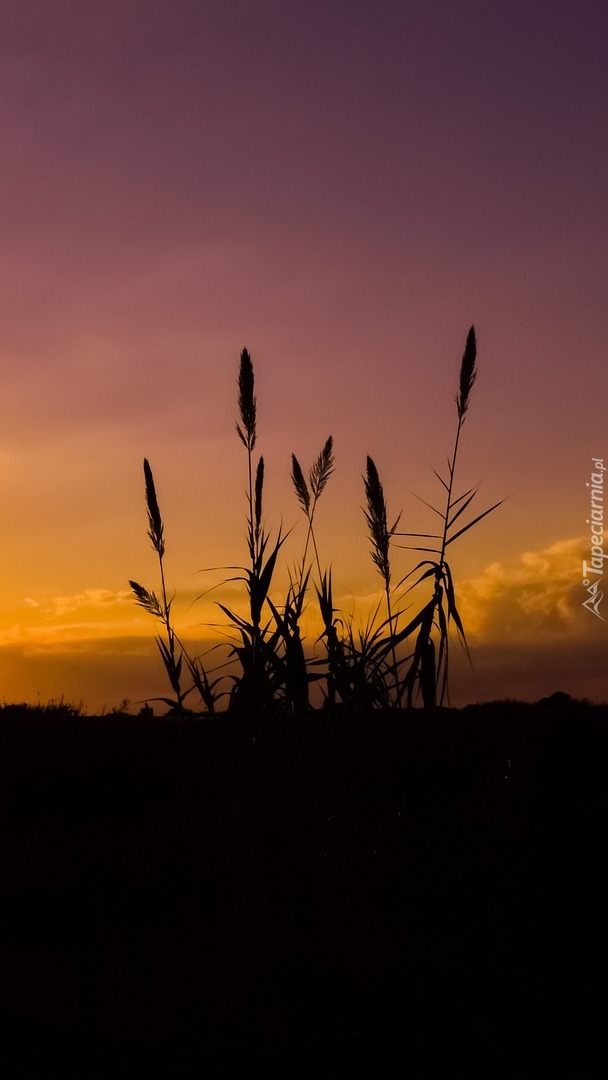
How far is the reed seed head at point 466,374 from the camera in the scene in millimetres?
5359

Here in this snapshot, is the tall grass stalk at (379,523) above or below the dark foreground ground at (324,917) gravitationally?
above

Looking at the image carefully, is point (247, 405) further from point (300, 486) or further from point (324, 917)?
point (324, 917)

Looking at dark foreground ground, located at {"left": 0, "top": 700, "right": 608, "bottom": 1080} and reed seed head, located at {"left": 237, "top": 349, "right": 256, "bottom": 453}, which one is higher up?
reed seed head, located at {"left": 237, "top": 349, "right": 256, "bottom": 453}

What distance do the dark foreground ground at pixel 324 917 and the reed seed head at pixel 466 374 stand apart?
66.4 inches

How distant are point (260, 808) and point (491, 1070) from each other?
1.55m

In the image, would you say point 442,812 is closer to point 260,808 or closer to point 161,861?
point 260,808

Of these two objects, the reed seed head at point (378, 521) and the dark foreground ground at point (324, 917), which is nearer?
the dark foreground ground at point (324, 917)

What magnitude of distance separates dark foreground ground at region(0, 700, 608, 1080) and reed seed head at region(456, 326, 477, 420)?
1.69m

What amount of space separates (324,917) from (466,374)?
114 inches

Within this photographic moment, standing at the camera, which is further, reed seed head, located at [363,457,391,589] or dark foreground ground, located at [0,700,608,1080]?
reed seed head, located at [363,457,391,589]

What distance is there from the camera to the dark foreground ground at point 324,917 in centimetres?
332

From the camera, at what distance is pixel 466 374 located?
5445 millimetres

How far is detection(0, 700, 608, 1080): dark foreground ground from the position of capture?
10.9 feet

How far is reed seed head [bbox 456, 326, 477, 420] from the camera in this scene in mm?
5359
